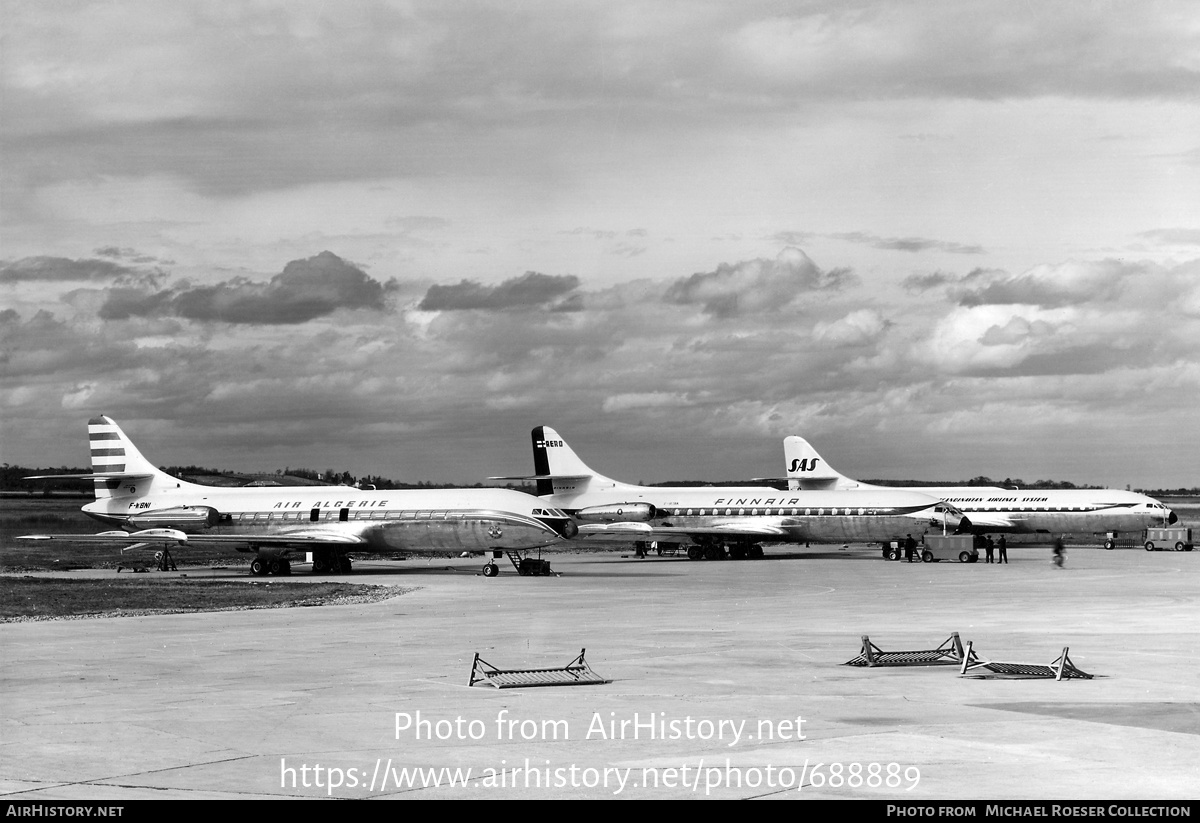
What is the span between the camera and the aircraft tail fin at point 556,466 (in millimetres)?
80438

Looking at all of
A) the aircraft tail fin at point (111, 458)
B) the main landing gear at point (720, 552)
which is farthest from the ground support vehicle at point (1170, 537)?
the aircraft tail fin at point (111, 458)

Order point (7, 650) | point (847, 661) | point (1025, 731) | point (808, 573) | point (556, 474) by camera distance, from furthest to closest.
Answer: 1. point (556, 474)
2. point (808, 573)
3. point (7, 650)
4. point (847, 661)
5. point (1025, 731)

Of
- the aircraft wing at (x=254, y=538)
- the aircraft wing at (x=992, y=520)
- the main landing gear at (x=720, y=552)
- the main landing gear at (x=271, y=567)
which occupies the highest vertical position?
the aircraft wing at (x=254, y=538)

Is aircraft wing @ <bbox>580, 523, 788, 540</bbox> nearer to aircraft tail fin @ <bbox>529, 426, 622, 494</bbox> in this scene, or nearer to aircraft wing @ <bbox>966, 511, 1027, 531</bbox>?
aircraft tail fin @ <bbox>529, 426, 622, 494</bbox>

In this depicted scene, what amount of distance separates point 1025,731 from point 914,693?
3.07 meters

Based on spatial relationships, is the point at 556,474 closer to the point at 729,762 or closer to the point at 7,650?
the point at 7,650

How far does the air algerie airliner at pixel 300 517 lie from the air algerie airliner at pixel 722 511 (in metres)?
12.2

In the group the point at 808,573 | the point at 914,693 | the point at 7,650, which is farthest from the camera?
the point at 808,573

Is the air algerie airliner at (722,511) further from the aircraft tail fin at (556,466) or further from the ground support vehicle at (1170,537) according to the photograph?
the ground support vehicle at (1170,537)

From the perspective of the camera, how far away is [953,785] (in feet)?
36.6

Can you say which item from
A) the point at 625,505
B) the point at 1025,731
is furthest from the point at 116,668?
the point at 625,505

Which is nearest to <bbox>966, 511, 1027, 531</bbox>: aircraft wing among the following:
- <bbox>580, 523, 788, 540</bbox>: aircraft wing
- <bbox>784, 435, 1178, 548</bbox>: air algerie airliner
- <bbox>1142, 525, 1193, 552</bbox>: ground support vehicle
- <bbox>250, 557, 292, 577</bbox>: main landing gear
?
<bbox>784, 435, 1178, 548</bbox>: air algerie airliner

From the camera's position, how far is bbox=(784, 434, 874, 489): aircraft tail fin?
9656 centimetres

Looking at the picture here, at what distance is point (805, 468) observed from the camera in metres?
97.2
